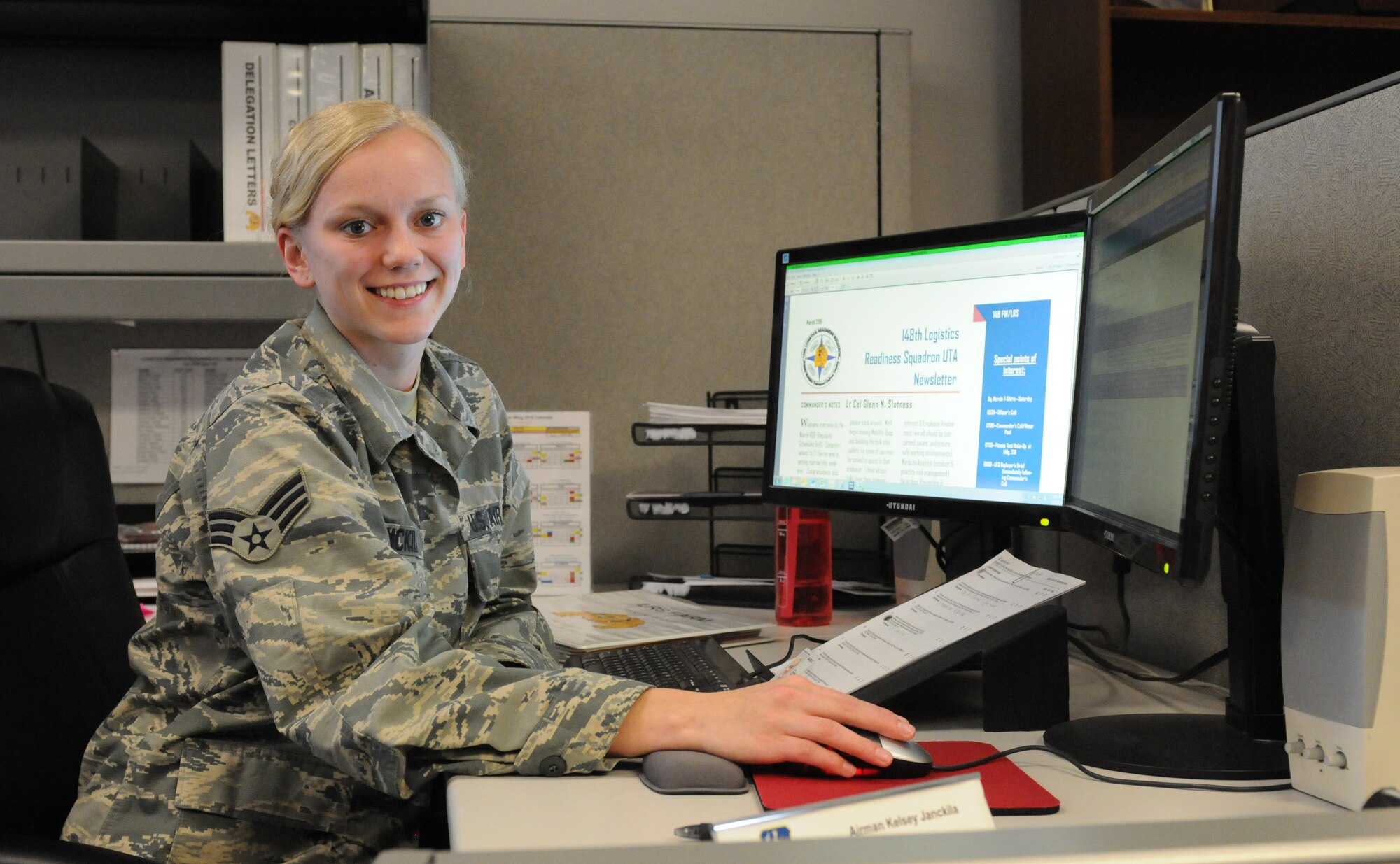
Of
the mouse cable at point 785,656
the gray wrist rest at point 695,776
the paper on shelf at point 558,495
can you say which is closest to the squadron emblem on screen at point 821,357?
the mouse cable at point 785,656

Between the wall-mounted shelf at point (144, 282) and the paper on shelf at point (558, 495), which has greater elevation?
the wall-mounted shelf at point (144, 282)

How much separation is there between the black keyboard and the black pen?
30 centimetres

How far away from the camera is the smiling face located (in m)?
0.94

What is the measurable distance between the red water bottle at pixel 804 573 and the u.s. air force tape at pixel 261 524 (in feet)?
2.13

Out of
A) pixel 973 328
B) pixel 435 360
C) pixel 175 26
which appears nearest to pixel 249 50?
pixel 175 26

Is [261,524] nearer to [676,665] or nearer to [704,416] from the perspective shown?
[676,665]

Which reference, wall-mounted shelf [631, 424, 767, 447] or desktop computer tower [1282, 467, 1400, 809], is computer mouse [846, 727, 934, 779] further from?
wall-mounted shelf [631, 424, 767, 447]

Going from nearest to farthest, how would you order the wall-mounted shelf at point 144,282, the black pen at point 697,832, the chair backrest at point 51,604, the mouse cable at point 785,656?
the black pen at point 697,832 < the chair backrest at point 51,604 < the mouse cable at point 785,656 < the wall-mounted shelf at point 144,282

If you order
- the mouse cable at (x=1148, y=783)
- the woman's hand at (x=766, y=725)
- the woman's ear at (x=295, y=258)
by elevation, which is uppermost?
the woman's ear at (x=295, y=258)

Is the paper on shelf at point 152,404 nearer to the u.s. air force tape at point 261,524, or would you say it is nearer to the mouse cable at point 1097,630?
the u.s. air force tape at point 261,524

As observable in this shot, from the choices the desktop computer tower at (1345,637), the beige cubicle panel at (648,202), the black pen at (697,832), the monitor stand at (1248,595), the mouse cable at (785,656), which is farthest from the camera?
the beige cubicle panel at (648,202)

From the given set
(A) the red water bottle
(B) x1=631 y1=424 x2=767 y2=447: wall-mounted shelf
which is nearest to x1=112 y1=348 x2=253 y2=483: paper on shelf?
(B) x1=631 y1=424 x2=767 y2=447: wall-mounted shelf

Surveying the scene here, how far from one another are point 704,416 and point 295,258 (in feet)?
1.99

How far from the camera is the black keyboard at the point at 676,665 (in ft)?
3.00
